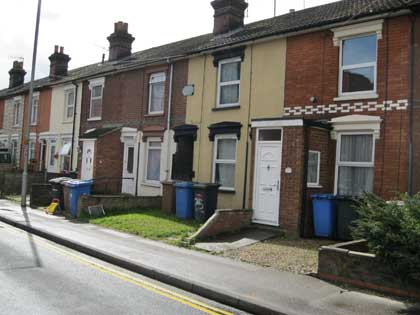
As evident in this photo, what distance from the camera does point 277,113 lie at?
44.6 feet

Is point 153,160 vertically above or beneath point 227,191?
above

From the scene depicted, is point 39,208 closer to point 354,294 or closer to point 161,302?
point 161,302

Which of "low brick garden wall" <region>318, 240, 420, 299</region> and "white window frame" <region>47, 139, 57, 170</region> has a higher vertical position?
"white window frame" <region>47, 139, 57, 170</region>

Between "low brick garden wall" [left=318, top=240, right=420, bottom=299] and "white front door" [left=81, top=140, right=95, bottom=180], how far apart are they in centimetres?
1371

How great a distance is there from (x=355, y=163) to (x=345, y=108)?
4.88ft

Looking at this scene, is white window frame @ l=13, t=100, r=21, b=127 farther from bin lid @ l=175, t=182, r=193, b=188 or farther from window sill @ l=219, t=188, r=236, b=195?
window sill @ l=219, t=188, r=236, b=195

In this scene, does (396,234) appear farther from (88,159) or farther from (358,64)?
(88,159)

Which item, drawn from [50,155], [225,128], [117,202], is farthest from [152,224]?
[50,155]

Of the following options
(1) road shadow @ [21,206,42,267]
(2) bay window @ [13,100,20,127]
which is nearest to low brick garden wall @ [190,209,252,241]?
(1) road shadow @ [21,206,42,267]

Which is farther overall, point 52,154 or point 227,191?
point 52,154

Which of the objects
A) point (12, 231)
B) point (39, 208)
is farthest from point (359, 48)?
point (39, 208)

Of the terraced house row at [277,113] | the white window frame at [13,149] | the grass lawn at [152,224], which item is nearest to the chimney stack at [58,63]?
the white window frame at [13,149]

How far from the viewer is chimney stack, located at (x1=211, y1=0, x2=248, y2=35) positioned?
18.3 meters

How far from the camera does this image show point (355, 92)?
12.0 m
